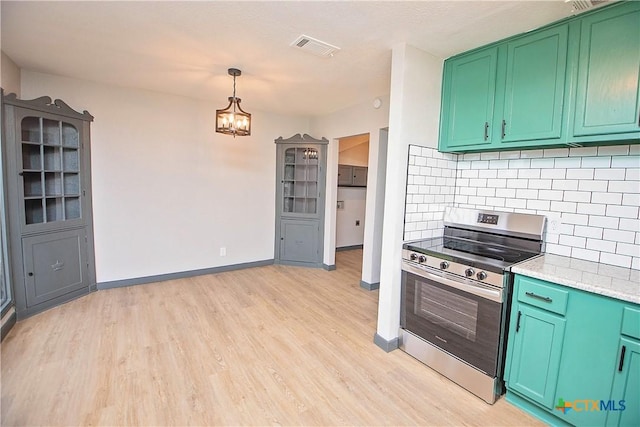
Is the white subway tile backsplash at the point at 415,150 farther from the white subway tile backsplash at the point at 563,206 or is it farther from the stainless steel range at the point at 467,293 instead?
the white subway tile backsplash at the point at 563,206

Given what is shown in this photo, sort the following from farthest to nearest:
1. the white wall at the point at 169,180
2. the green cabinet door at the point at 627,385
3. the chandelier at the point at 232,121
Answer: the white wall at the point at 169,180
the chandelier at the point at 232,121
the green cabinet door at the point at 627,385

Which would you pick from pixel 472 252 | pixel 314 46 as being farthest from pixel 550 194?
pixel 314 46

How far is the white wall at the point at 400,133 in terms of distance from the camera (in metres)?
2.24

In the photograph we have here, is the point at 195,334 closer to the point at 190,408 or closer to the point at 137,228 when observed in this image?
the point at 190,408

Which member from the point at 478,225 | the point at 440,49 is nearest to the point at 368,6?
the point at 440,49

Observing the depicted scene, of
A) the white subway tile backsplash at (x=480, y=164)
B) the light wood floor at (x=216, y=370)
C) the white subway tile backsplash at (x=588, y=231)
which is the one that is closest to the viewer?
the light wood floor at (x=216, y=370)

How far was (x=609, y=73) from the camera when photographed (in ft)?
5.50

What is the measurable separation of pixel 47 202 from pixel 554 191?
4691mm

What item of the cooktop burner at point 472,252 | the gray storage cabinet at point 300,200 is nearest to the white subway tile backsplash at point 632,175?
the cooktop burner at point 472,252

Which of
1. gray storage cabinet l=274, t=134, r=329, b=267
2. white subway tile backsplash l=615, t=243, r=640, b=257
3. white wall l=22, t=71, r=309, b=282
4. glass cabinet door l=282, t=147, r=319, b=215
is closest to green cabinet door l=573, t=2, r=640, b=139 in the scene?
white subway tile backsplash l=615, t=243, r=640, b=257

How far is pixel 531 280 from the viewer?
1707 mm

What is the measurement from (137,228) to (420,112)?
3.56m

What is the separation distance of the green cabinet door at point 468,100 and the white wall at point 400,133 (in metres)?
0.08

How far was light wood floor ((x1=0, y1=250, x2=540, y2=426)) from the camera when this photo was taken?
171 centimetres
